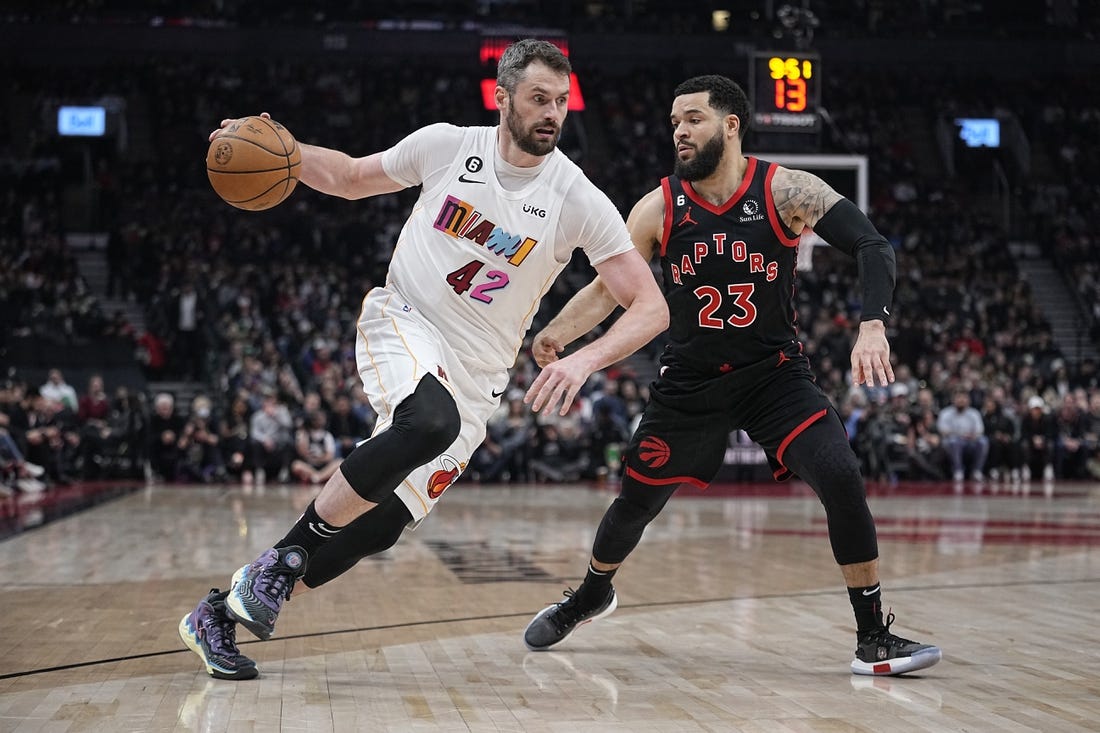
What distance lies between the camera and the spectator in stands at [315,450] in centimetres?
1734

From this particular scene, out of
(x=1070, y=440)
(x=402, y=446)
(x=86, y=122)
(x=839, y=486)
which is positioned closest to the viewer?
(x=402, y=446)

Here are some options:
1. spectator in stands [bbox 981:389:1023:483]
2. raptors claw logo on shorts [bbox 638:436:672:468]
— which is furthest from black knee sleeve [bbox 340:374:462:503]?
spectator in stands [bbox 981:389:1023:483]

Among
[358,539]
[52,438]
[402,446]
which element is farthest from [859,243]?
[52,438]

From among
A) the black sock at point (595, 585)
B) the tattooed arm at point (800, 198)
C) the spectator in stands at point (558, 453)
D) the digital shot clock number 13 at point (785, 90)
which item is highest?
the digital shot clock number 13 at point (785, 90)

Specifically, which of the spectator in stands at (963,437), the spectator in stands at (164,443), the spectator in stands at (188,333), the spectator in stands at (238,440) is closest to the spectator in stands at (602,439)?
the spectator in stands at (238,440)

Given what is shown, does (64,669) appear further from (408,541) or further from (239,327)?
(239,327)

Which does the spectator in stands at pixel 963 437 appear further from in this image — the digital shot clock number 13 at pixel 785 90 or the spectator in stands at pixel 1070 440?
the digital shot clock number 13 at pixel 785 90

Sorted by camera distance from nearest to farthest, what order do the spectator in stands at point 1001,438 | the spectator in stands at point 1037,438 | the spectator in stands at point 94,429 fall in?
the spectator in stands at point 94,429, the spectator in stands at point 1001,438, the spectator in stands at point 1037,438

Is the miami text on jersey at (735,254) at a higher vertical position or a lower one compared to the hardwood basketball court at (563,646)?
higher

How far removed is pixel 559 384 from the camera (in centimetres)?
415

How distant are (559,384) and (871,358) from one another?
1160mm

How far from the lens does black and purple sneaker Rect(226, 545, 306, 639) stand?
4430mm

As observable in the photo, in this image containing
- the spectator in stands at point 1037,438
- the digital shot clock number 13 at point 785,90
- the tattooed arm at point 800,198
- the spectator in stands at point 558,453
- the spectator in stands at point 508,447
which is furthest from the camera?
the spectator in stands at point 1037,438

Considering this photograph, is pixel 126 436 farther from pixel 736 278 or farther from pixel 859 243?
pixel 859 243
